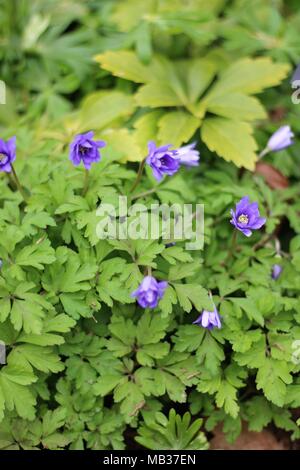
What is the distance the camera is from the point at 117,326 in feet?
7.16

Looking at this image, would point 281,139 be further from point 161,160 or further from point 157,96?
point 161,160

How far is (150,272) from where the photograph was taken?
207 cm

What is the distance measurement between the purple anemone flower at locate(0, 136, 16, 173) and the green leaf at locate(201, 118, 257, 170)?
3.18 feet

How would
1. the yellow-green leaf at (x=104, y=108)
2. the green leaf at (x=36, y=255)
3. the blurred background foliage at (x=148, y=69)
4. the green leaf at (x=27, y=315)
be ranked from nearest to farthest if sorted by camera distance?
the green leaf at (x=27, y=315)
the green leaf at (x=36, y=255)
the blurred background foliage at (x=148, y=69)
the yellow-green leaf at (x=104, y=108)

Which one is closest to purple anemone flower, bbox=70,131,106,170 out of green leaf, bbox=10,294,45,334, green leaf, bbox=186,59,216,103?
green leaf, bbox=10,294,45,334

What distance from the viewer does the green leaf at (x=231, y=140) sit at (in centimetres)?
264

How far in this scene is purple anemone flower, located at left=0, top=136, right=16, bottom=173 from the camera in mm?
2105

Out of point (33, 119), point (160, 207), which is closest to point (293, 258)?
point (160, 207)

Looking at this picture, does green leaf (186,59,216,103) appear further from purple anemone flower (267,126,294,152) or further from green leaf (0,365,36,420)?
green leaf (0,365,36,420)

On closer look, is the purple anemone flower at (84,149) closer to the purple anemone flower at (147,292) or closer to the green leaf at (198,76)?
the purple anemone flower at (147,292)

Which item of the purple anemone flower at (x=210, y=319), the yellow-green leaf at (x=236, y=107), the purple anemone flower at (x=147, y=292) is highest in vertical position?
the yellow-green leaf at (x=236, y=107)

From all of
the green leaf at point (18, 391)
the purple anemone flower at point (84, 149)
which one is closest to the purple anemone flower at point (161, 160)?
the purple anemone flower at point (84, 149)

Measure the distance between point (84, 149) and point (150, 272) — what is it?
0.55 metres

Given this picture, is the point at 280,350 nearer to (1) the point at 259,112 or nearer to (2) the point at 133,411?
(2) the point at 133,411
